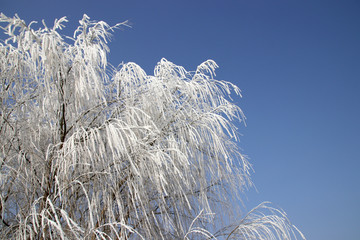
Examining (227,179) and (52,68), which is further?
(227,179)

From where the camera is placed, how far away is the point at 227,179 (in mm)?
2139

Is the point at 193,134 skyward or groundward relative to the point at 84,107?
groundward

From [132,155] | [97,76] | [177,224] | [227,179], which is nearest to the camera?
[132,155]

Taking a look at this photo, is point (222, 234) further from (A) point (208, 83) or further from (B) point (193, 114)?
(A) point (208, 83)

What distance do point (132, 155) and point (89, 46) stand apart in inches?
25.9

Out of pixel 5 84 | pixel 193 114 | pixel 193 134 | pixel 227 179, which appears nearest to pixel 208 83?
pixel 193 114

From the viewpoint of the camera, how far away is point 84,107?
6.49 feet

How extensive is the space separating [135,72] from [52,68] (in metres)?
0.49

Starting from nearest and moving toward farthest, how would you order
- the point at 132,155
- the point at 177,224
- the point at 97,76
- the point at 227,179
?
the point at 132,155
the point at 97,76
the point at 177,224
the point at 227,179

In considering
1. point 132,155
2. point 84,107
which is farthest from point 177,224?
point 84,107

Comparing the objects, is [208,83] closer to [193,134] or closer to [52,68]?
[193,134]

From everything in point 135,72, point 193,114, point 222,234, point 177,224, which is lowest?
point 222,234

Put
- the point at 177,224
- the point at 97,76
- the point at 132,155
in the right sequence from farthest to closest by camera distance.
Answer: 1. the point at 177,224
2. the point at 97,76
3. the point at 132,155

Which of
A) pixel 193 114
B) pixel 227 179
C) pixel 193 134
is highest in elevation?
pixel 193 114
